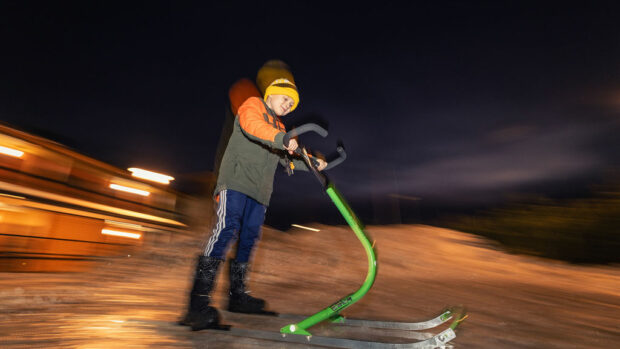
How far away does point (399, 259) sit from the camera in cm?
519

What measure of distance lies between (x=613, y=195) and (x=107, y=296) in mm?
7540

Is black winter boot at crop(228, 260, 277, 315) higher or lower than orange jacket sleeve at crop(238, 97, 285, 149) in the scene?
lower

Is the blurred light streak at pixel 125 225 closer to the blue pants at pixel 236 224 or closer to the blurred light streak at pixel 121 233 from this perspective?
the blurred light streak at pixel 121 233

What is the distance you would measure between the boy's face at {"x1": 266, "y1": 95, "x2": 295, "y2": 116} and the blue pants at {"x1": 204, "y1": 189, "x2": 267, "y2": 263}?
0.56 meters

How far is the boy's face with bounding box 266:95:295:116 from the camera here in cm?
185

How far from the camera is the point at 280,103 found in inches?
73.2

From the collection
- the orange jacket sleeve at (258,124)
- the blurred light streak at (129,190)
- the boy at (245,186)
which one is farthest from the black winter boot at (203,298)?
the blurred light streak at (129,190)

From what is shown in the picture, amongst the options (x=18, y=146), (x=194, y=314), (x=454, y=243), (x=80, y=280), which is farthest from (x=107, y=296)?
(x=454, y=243)

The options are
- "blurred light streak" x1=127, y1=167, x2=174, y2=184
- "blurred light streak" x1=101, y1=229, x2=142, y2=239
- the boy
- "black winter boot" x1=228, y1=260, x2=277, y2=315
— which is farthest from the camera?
"blurred light streak" x1=127, y1=167, x2=174, y2=184

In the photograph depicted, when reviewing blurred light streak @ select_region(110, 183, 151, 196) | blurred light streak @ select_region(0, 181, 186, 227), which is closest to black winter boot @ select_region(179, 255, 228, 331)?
blurred light streak @ select_region(0, 181, 186, 227)

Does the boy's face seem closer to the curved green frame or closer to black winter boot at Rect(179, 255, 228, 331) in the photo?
the curved green frame

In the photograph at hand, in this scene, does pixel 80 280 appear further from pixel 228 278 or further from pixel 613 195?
pixel 613 195

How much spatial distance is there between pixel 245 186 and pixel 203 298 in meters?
0.61

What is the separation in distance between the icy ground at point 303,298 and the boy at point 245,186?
179 millimetres
